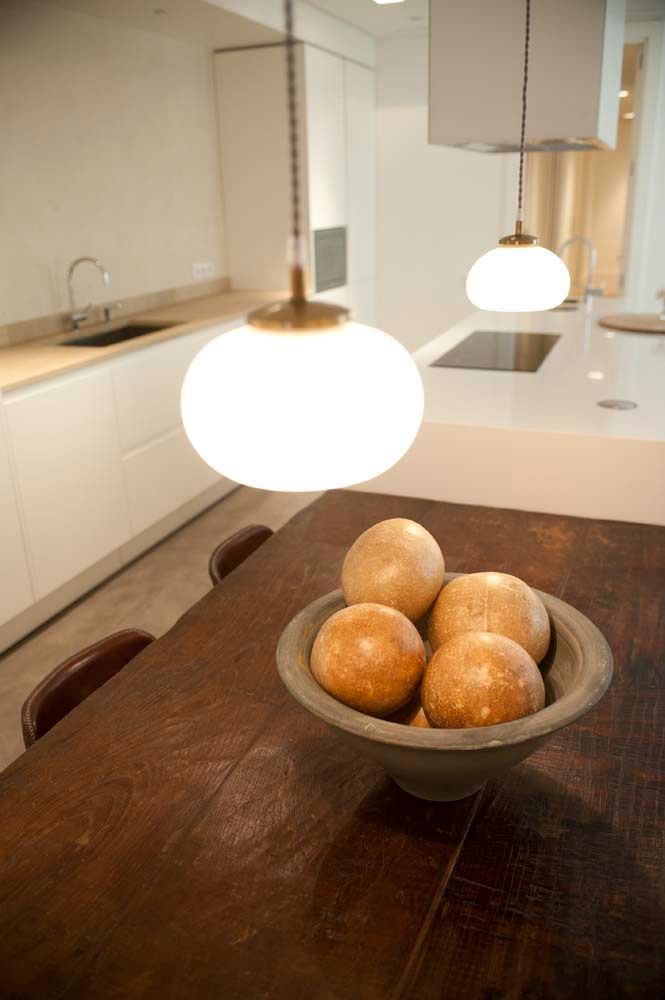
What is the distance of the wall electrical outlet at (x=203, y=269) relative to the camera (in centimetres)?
487

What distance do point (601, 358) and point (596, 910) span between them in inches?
113

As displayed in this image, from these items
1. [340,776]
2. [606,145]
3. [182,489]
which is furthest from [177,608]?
[606,145]

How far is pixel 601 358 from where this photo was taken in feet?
11.3

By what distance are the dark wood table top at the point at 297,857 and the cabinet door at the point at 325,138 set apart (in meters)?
4.17

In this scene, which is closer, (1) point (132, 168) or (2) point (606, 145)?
(2) point (606, 145)

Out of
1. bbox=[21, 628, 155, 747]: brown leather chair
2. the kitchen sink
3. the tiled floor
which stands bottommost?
the tiled floor

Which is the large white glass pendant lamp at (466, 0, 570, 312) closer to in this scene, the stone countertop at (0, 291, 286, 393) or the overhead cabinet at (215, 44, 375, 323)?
the stone countertop at (0, 291, 286, 393)

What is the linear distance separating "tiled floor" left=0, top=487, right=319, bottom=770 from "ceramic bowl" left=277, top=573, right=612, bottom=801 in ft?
5.47

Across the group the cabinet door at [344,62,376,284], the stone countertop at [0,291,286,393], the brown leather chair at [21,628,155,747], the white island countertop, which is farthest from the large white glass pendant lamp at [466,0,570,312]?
the cabinet door at [344,62,376,284]

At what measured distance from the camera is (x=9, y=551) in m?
2.81

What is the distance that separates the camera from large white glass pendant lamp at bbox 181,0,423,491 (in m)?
0.72

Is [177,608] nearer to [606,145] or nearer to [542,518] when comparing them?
[542,518]

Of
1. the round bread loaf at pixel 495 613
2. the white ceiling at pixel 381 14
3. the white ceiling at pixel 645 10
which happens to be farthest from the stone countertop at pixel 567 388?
the white ceiling at pixel 645 10

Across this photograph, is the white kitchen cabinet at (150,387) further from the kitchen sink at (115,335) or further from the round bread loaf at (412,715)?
the round bread loaf at (412,715)
